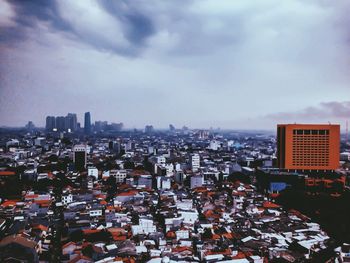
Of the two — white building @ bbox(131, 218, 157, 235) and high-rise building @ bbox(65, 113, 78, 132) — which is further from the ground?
high-rise building @ bbox(65, 113, 78, 132)

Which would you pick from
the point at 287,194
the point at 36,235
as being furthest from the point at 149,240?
the point at 287,194

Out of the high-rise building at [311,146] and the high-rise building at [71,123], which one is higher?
the high-rise building at [71,123]

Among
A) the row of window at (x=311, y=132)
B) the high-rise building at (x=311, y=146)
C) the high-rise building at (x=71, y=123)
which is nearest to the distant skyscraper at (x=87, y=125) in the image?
the high-rise building at (x=71, y=123)

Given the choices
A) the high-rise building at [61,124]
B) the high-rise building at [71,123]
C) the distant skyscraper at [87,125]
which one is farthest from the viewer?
the high-rise building at [71,123]

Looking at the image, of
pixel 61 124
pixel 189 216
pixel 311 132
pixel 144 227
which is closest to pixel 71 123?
pixel 61 124

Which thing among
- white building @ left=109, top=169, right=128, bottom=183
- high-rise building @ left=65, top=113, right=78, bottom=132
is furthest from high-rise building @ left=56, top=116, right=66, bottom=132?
white building @ left=109, top=169, right=128, bottom=183

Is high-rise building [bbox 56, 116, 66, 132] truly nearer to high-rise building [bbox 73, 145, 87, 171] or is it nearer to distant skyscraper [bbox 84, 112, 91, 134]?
distant skyscraper [bbox 84, 112, 91, 134]

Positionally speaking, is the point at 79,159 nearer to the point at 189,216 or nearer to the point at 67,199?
the point at 67,199

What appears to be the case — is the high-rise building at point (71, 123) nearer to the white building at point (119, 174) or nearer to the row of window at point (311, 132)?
the white building at point (119, 174)

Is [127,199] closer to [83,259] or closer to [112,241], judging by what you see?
[112,241]
